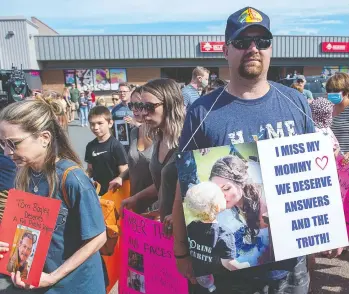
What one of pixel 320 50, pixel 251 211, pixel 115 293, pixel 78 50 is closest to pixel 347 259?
pixel 115 293

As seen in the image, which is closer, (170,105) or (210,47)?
(170,105)

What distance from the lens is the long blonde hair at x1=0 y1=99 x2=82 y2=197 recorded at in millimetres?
1811

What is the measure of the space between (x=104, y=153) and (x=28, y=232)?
2.37 meters

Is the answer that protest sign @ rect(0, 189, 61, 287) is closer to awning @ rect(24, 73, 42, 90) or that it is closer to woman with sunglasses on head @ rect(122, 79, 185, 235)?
woman with sunglasses on head @ rect(122, 79, 185, 235)

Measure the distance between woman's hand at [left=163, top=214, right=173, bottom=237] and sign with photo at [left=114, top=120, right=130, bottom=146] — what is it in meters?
3.34

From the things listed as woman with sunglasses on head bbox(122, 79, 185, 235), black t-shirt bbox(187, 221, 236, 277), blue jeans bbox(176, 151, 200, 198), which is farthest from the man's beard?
woman with sunglasses on head bbox(122, 79, 185, 235)

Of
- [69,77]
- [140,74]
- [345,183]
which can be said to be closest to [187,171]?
[345,183]

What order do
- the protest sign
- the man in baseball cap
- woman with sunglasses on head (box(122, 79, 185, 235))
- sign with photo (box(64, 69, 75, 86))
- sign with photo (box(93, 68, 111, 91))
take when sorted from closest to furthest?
the man in baseball cap, the protest sign, woman with sunglasses on head (box(122, 79, 185, 235)), sign with photo (box(64, 69, 75, 86)), sign with photo (box(93, 68, 111, 91))

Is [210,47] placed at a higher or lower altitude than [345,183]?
higher

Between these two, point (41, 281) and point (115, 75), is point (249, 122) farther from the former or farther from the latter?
point (115, 75)

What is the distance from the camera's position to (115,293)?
3.62m

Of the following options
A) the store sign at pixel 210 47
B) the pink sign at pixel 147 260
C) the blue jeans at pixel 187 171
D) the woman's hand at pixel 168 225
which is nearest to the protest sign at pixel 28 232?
the blue jeans at pixel 187 171

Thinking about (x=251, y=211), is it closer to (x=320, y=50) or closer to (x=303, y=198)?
(x=303, y=198)

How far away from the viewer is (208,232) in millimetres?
1502
